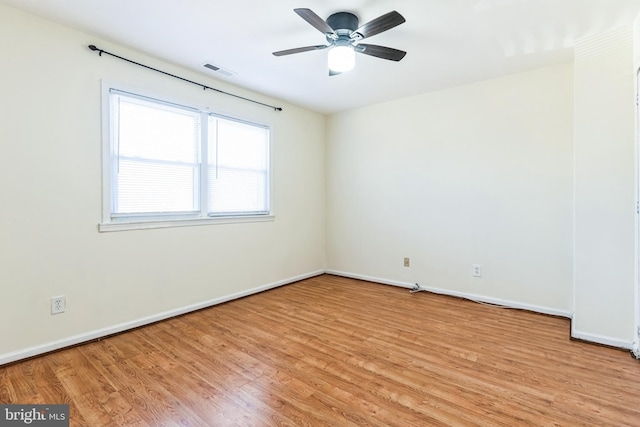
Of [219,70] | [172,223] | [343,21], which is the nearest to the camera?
[343,21]

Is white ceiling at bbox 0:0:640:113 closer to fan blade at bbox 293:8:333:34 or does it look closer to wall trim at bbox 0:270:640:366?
fan blade at bbox 293:8:333:34

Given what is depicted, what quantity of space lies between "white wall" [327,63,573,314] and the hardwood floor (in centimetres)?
69

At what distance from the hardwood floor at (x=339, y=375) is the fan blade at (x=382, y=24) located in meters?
2.28

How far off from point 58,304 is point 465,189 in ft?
13.4

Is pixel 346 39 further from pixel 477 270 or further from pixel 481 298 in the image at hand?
pixel 481 298

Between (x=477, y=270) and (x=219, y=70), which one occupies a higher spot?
(x=219, y=70)

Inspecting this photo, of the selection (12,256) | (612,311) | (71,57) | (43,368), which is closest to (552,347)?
(612,311)

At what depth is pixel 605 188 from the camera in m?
2.47

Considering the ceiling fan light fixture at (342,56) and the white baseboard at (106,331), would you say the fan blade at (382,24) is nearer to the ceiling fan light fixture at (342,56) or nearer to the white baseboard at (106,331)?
the ceiling fan light fixture at (342,56)

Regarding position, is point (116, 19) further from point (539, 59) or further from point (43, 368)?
point (539, 59)

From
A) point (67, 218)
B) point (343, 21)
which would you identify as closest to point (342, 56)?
point (343, 21)

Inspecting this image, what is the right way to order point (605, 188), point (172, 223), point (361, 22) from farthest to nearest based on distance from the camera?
point (172, 223)
point (605, 188)
point (361, 22)

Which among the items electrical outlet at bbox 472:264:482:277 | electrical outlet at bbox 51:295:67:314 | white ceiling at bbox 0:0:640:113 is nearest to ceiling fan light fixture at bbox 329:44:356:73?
white ceiling at bbox 0:0:640:113

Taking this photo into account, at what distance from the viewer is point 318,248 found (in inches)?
193
